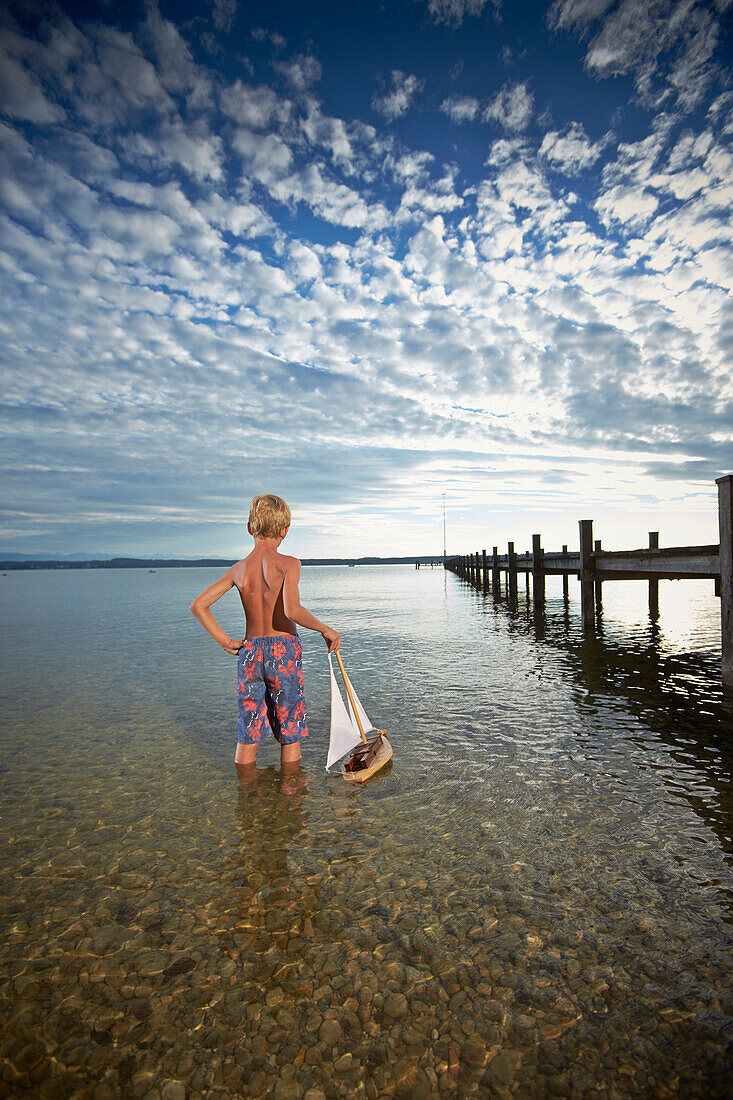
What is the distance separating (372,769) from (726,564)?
6.24m

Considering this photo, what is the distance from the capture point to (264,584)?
5020mm

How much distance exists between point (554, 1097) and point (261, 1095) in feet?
3.82

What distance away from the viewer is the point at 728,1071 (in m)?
2.18

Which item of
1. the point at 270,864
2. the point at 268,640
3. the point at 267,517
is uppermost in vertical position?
the point at 267,517

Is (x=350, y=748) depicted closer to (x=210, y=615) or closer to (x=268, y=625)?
(x=268, y=625)

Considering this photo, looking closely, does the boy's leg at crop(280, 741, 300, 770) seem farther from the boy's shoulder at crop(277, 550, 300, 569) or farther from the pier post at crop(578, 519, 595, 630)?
the pier post at crop(578, 519, 595, 630)

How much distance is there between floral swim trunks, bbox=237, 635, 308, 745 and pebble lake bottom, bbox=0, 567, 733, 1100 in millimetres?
582

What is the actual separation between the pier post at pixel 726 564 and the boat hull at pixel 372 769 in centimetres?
546

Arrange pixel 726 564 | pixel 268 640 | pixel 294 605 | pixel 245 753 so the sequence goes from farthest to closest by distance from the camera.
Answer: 1. pixel 726 564
2. pixel 245 753
3. pixel 268 640
4. pixel 294 605

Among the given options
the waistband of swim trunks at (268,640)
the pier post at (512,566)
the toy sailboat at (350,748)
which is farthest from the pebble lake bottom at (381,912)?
the pier post at (512,566)

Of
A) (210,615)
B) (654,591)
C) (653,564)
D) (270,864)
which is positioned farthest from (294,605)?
(654,591)

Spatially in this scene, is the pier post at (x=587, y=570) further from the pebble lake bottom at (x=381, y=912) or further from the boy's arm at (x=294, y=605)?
the boy's arm at (x=294, y=605)

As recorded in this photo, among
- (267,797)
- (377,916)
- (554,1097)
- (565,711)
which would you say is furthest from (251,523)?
(565,711)

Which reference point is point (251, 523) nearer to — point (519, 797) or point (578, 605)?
point (519, 797)
